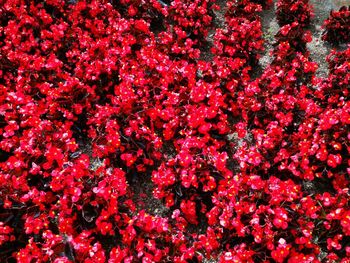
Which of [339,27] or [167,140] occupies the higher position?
[339,27]

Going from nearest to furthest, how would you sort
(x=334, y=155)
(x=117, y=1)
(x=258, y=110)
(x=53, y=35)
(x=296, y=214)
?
(x=296, y=214)
(x=334, y=155)
(x=258, y=110)
(x=53, y=35)
(x=117, y=1)

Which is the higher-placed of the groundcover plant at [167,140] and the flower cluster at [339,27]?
the flower cluster at [339,27]

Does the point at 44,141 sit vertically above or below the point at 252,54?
below

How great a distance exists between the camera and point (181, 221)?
4.18 metres

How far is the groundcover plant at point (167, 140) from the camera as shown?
3.90 m

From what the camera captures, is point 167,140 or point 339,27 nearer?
point 167,140

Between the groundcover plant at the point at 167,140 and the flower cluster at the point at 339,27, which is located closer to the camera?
the groundcover plant at the point at 167,140

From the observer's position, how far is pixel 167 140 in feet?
17.1

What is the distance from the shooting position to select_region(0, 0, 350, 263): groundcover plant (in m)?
3.90

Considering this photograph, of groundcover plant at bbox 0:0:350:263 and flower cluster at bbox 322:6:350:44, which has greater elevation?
flower cluster at bbox 322:6:350:44

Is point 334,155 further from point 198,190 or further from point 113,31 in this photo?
point 113,31

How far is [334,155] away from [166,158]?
6.76 ft

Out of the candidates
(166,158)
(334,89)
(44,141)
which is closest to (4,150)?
(44,141)

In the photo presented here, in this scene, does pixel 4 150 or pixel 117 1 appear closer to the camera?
pixel 4 150
